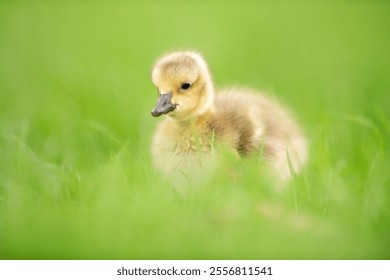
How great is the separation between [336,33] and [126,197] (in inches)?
129

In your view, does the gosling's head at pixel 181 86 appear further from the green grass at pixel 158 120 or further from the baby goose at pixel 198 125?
the green grass at pixel 158 120

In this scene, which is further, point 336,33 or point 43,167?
point 336,33

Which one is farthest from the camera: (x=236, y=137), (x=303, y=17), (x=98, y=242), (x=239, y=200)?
(x=303, y=17)

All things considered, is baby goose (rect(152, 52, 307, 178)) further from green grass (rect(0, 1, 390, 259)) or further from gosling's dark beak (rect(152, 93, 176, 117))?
green grass (rect(0, 1, 390, 259))

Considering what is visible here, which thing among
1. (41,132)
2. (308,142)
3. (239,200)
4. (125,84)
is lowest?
(239,200)

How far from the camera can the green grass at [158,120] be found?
206 centimetres

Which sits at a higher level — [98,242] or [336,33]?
[336,33]

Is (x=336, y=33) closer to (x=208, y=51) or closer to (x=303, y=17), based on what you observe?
(x=303, y=17)

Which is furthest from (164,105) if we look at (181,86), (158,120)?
(158,120)

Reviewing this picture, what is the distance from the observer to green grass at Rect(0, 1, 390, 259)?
206 cm

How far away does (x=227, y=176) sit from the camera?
243 cm

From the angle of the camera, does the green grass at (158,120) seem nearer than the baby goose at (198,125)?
Yes

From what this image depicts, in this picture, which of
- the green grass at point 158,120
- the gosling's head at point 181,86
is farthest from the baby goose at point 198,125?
the green grass at point 158,120

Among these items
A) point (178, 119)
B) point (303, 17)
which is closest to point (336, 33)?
point (303, 17)
